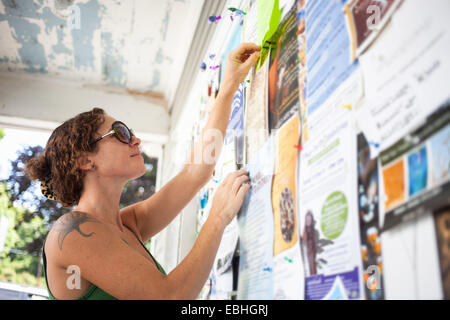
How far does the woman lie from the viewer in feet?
3.22

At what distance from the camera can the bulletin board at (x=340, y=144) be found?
522 mm

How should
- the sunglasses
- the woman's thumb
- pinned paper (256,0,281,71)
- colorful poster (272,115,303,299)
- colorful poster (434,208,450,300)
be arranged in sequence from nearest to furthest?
colorful poster (434,208,450,300) → colorful poster (272,115,303,299) → pinned paper (256,0,281,71) → the woman's thumb → the sunglasses

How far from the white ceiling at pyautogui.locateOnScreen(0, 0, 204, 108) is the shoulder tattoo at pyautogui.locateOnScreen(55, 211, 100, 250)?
1.65 meters

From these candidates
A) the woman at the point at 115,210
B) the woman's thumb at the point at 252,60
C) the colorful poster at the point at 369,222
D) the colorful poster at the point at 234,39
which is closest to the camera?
the colorful poster at the point at 369,222

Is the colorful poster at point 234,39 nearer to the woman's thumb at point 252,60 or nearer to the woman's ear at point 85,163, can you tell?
the woman's thumb at point 252,60

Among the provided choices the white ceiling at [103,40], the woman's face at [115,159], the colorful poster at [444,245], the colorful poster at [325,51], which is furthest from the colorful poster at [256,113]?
the white ceiling at [103,40]

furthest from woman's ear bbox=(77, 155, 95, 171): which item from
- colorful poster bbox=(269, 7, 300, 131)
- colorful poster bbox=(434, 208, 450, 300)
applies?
colorful poster bbox=(434, 208, 450, 300)

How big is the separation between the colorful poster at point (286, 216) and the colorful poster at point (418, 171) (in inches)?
13.2

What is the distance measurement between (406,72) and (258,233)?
0.69 meters

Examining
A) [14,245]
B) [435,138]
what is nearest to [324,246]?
[435,138]

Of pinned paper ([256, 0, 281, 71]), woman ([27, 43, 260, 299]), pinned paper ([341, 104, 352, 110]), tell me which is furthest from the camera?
pinned paper ([256, 0, 281, 71])

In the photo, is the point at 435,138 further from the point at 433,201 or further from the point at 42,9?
the point at 42,9

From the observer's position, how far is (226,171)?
1560 mm

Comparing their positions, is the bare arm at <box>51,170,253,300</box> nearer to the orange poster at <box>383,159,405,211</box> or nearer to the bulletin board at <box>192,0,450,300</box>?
the bulletin board at <box>192,0,450,300</box>
